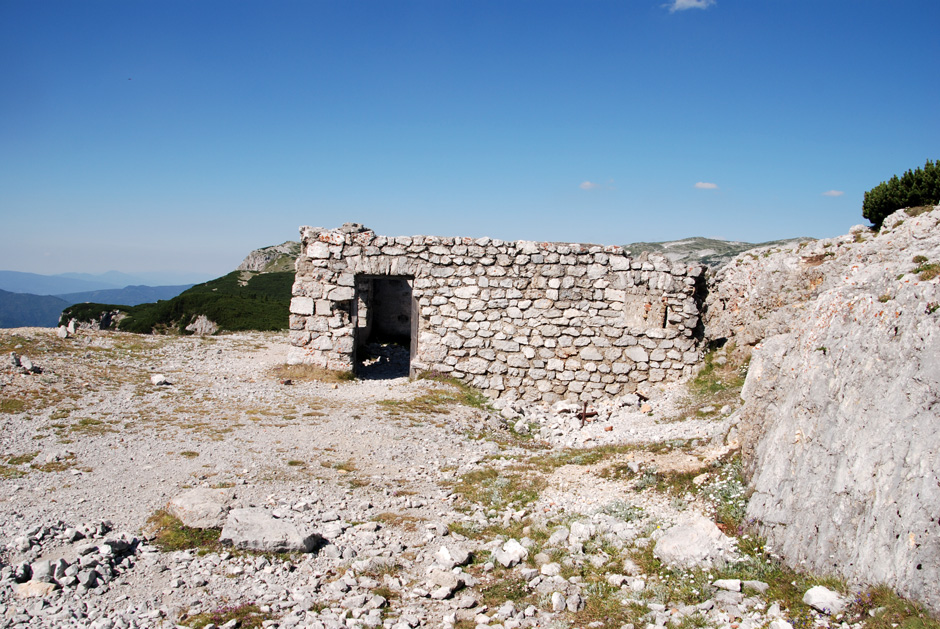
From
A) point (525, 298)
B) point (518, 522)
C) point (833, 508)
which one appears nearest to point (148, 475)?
point (518, 522)

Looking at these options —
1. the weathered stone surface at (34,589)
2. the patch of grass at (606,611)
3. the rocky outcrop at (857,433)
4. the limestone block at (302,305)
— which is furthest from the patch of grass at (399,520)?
the limestone block at (302,305)

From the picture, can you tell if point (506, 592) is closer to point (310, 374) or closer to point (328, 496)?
point (328, 496)

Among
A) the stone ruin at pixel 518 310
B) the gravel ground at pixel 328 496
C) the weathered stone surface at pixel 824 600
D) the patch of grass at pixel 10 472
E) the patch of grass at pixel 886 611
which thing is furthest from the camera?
the stone ruin at pixel 518 310

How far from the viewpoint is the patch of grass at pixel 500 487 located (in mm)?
6473

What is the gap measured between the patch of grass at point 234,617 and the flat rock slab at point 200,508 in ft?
4.43

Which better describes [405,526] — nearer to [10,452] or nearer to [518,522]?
[518,522]

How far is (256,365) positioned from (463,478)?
799 cm

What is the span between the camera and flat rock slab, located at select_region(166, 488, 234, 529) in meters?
5.41

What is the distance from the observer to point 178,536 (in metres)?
5.23

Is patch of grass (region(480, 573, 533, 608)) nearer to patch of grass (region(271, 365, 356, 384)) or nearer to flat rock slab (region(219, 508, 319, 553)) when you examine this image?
flat rock slab (region(219, 508, 319, 553))

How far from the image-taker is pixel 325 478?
280 inches

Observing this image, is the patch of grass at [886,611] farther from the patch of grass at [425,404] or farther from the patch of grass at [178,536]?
the patch of grass at [425,404]

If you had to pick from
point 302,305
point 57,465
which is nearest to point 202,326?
point 302,305

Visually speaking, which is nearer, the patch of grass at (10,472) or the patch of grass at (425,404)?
the patch of grass at (10,472)
